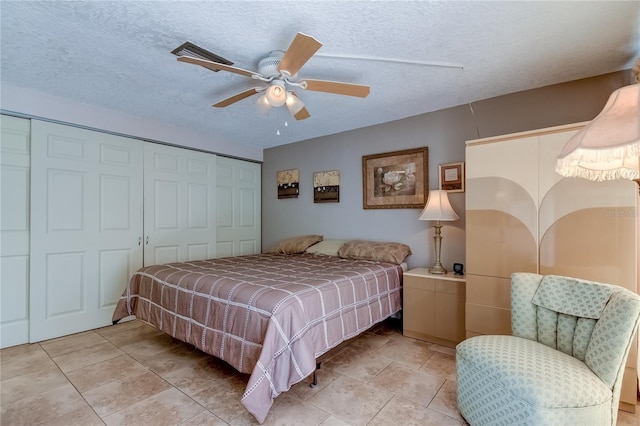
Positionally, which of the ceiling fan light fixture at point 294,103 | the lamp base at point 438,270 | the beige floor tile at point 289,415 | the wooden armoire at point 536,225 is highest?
the ceiling fan light fixture at point 294,103

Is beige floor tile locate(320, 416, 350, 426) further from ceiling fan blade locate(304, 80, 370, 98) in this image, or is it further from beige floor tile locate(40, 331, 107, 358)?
beige floor tile locate(40, 331, 107, 358)

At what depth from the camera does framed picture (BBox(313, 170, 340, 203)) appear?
410cm

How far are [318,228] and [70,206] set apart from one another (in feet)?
9.55

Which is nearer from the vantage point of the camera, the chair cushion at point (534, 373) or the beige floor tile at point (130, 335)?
the chair cushion at point (534, 373)

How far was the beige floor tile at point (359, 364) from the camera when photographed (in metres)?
2.24

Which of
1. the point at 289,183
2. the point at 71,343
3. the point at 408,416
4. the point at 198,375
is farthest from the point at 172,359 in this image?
the point at 289,183

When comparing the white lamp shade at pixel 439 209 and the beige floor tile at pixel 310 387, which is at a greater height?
the white lamp shade at pixel 439 209

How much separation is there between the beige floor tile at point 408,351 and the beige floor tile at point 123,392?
5.83 ft

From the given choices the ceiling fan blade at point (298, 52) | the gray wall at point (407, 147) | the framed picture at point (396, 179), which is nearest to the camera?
the ceiling fan blade at point (298, 52)

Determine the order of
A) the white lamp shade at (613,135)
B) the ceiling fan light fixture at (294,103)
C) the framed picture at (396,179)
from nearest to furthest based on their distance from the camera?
1. the white lamp shade at (613,135)
2. the ceiling fan light fixture at (294,103)
3. the framed picture at (396,179)

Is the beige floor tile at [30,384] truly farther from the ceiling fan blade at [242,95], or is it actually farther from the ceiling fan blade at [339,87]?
the ceiling fan blade at [339,87]

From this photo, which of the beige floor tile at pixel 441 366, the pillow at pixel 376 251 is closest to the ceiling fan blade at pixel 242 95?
the pillow at pixel 376 251

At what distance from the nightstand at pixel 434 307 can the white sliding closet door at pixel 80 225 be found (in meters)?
3.21

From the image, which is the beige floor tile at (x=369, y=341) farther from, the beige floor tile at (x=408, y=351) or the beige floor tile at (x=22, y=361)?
the beige floor tile at (x=22, y=361)
